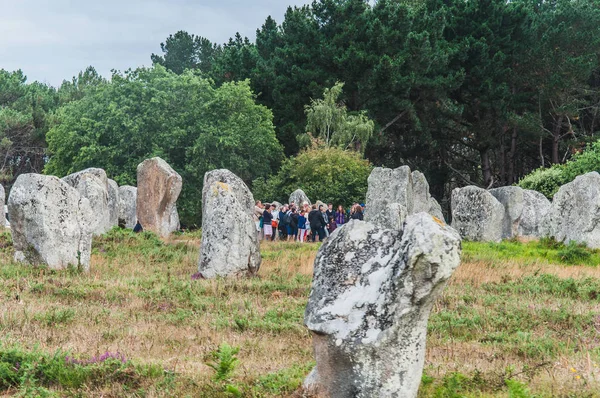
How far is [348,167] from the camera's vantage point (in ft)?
128

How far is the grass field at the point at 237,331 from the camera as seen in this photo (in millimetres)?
7234

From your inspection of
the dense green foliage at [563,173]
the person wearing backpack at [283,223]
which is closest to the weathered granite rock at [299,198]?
the person wearing backpack at [283,223]

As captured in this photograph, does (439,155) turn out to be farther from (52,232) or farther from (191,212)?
(52,232)

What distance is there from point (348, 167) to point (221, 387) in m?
32.4

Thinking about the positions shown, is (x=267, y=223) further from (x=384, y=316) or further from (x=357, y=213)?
(x=384, y=316)

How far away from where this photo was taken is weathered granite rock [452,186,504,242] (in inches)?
1064

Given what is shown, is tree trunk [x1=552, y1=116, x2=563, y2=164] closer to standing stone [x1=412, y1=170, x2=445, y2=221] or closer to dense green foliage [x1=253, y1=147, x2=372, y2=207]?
dense green foliage [x1=253, y1=147, x2=372, y2=207]

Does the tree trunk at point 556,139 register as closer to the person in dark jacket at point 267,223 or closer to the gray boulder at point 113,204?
the person in dark jacket at point 267,223

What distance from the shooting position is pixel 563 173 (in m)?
36.6

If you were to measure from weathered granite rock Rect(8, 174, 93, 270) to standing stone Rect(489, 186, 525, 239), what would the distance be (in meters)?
18.5

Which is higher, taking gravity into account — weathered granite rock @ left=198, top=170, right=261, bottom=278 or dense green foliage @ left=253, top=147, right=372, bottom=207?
dense green foliage @ left=253, top=147, right=372, bottom=207

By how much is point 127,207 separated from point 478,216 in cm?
1557

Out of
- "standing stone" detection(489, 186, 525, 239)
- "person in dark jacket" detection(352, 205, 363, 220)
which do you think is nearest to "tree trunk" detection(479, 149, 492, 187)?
"standing stone" detection(489, 186, 525, 239)

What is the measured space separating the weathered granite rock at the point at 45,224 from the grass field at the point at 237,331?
0.55m
